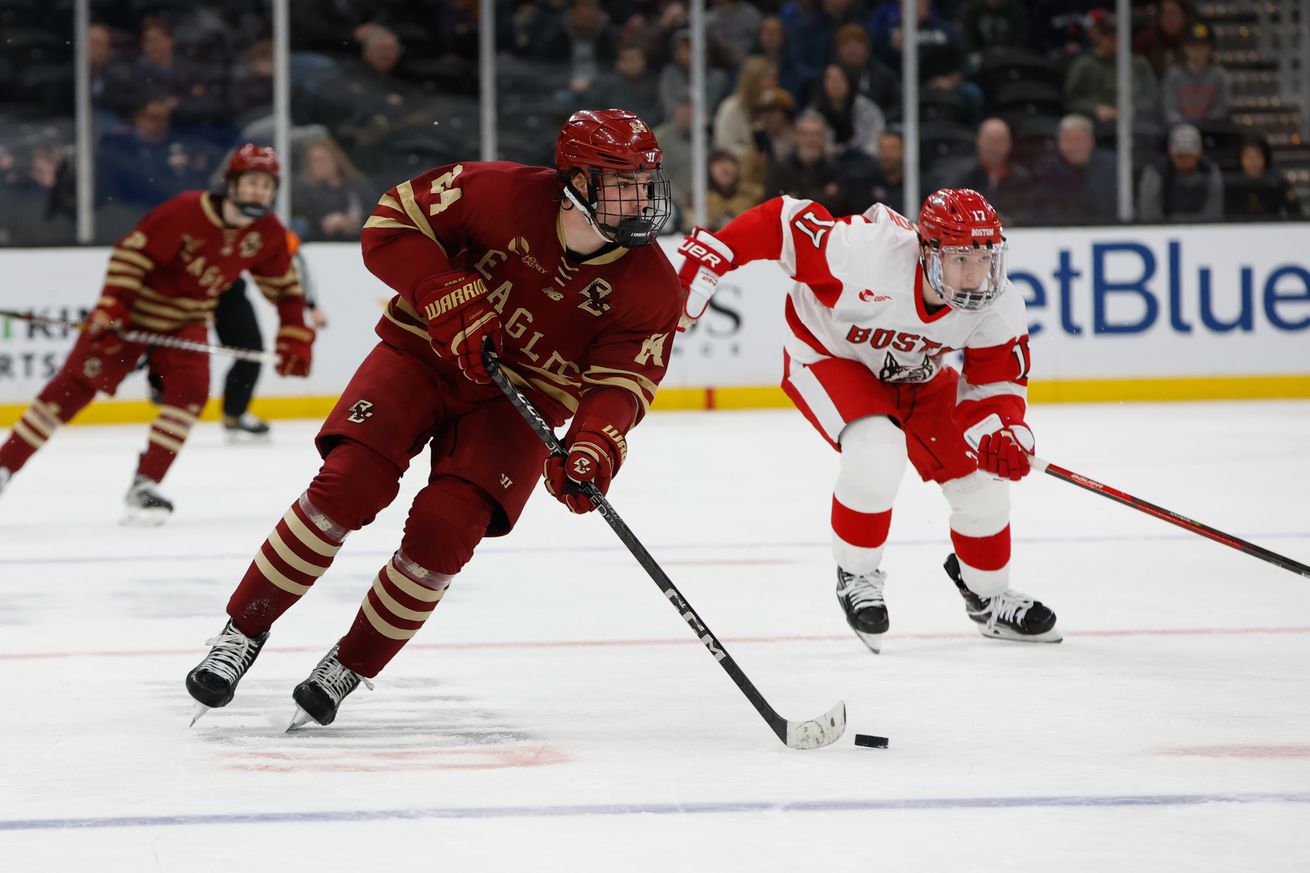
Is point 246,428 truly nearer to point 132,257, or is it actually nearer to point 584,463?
point 132,257

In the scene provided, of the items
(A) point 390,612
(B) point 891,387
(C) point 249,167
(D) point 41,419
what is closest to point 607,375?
(A) point 390,612

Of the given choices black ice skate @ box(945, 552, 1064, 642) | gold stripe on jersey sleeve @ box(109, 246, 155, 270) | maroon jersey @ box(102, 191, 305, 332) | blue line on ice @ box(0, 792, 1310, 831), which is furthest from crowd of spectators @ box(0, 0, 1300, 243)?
blue line on ice @ box(0, 792, 1310, 831)

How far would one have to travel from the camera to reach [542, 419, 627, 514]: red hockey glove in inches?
111

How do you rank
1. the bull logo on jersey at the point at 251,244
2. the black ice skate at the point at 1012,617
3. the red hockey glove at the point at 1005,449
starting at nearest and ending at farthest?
1. the red hockey glove at the point at 1005,449
2. the black ice skate at the point at 1012,617
3. the bull logo on jersey at the point at 251,244

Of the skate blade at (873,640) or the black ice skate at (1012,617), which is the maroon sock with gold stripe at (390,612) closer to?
the skate blade at (873,640)

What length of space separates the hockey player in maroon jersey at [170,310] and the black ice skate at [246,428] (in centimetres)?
198

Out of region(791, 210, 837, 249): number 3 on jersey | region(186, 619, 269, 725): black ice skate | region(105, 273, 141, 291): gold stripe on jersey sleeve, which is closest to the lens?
region(186, 619, 269, 725): black ice skate

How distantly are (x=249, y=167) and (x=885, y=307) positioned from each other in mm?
2664

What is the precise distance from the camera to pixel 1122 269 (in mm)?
8961

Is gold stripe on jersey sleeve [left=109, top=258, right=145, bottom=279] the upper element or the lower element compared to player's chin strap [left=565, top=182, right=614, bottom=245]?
lower

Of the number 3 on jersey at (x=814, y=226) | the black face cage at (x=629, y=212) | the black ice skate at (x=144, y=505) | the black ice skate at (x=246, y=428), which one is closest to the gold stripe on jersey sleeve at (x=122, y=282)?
the black ice skate at (x=144, y=505)

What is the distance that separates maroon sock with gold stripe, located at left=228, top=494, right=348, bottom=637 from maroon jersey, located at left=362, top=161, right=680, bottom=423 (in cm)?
33

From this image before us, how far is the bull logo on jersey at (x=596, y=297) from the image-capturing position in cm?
Answer: 294

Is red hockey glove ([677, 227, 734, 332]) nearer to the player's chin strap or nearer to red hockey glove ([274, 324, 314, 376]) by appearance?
the player's chin strap
